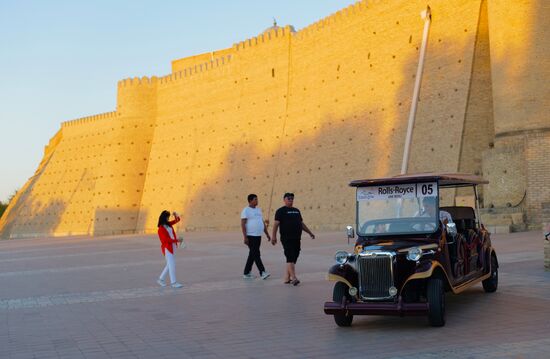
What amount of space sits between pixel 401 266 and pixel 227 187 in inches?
1296

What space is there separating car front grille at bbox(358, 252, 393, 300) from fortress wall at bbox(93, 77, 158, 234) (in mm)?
40757

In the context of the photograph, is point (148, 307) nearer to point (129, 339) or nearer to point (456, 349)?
point (129, 339)

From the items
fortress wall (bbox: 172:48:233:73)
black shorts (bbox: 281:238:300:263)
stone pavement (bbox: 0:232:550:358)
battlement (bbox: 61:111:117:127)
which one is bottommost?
stone pavement (bbox: 0:232:550:358)

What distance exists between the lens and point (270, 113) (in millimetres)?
37812

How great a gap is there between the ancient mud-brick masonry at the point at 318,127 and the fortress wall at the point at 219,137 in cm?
10

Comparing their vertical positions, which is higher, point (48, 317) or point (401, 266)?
point (401, 266)

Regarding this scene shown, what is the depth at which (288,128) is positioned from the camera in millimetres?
36250

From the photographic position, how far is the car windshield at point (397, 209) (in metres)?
8.15

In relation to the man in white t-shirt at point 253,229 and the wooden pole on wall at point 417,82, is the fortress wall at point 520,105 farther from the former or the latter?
the man in white t-shirt at point 253,229

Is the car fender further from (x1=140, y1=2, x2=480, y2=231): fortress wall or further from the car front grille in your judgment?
(x1=140, y1=2, x2=480, y2=231): fortress wall

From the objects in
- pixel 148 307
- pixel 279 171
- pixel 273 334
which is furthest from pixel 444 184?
pixel 279 171

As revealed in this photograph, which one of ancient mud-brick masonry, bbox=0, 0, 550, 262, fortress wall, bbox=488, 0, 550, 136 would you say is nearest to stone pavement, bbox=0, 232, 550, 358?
ancient mud-brick masonry, bbox=0, 0, 550, 262

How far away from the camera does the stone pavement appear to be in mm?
6527

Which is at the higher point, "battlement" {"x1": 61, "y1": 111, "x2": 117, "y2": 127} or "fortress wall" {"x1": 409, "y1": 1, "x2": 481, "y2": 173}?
"battlement" {"x1": 61, "y1": 111, "x2": 117, "y2": 127}
